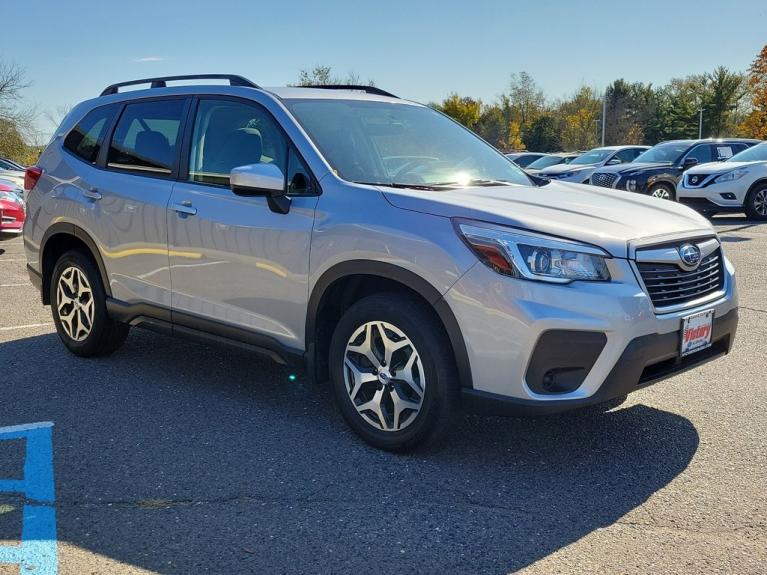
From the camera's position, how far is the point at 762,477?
3627mm

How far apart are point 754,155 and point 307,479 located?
14.4 m

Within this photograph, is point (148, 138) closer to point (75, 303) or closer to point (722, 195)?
point (75, 303)

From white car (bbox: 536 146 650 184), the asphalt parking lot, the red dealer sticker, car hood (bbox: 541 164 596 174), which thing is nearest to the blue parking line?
the asphalt parking lot

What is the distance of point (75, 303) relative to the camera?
18.5 ft

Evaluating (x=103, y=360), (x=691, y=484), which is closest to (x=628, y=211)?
(x=691, y=484)

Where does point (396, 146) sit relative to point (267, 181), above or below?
above

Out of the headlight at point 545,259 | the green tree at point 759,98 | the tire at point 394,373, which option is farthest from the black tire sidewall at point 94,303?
the green tree at point 759,98

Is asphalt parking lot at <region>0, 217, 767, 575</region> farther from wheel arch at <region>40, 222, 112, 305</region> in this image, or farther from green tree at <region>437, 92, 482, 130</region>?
green tree at <region>437, 92, 482, 130</region>

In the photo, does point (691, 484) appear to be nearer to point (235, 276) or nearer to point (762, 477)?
point (762, 477)

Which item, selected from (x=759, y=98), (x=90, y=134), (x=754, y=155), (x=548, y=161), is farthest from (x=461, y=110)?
(x=90, y=134)

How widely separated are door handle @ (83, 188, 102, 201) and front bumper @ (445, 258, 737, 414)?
2.86m

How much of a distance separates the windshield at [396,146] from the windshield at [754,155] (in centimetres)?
1209

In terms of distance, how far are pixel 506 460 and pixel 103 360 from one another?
3.17m

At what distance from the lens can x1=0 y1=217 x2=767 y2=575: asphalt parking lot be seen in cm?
298
